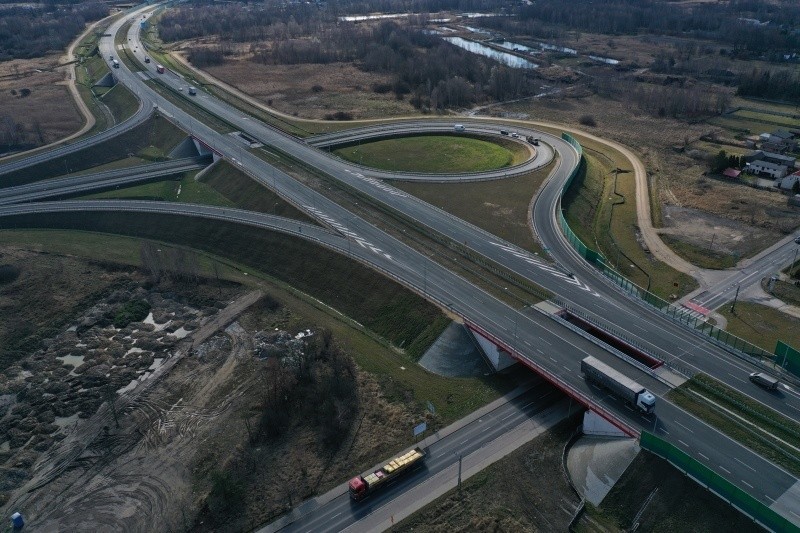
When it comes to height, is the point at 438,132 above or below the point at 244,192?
above

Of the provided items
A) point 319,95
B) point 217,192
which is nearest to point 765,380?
point 217,192

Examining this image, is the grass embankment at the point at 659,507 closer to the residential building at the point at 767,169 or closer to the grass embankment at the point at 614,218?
the grass embankment at the point at 614,218

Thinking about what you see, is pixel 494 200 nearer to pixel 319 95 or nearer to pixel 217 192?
pixel 217 192

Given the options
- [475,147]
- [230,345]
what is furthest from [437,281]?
[475,147]

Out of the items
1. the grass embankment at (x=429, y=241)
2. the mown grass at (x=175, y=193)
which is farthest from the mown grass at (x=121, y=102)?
the grass embankment at (x=429, y=241)

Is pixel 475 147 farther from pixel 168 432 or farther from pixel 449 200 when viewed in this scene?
pixel 168 432

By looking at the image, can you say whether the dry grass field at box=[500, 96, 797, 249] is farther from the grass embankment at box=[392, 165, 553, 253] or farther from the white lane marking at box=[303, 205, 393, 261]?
the white lane marking at box=[303, 205, 393, 261]
